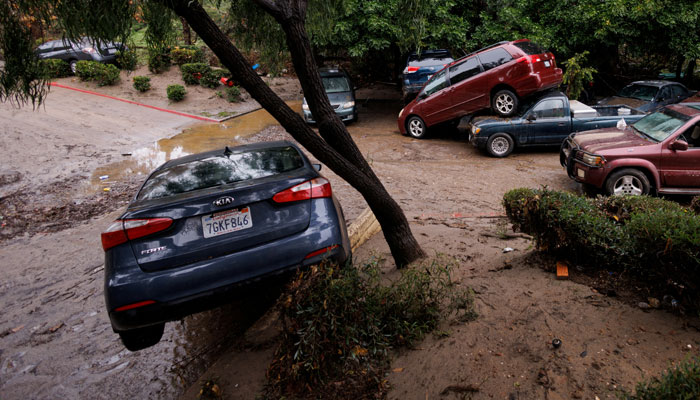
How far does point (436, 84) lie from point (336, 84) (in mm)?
4517

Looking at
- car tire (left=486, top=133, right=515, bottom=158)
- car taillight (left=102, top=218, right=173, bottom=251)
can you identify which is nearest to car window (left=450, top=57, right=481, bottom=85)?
car tire (left=486, top=133, right=515, bottom=158)

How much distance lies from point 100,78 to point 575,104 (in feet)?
60.6

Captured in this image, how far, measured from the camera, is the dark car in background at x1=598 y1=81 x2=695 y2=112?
42.1ft

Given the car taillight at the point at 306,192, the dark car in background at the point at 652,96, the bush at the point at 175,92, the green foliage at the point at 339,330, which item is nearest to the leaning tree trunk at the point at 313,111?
the car taillight at the point at 306,192

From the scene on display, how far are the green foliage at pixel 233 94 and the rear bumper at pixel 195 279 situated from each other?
51.6ft

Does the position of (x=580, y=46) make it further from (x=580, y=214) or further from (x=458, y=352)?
(x=458, y=352)

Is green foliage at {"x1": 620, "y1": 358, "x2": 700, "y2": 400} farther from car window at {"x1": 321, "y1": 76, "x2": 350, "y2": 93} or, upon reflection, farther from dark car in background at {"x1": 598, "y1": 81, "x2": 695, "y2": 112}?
car window at {"x1": 321, "y1": 76, "x2": 350, "y2": 93}

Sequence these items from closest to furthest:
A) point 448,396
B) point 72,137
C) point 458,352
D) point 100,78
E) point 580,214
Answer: point 448,396 < point 458,352 < point 580,214 < point 72,137 < point 100,78

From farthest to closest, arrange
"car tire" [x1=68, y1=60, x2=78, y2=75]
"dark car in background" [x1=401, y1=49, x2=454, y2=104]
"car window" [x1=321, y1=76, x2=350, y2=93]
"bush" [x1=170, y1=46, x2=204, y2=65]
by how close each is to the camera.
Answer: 1. "bush" [x1=170, y1=46, x2=204, y2=65]
2. "car tire" [x1=68, y1=60, x2=78, y2=75]
3. "car window" [x1=321, y1=76, x2=350, y2=93]
4. "dark car in background" [x1=401, y1=49, x2=454, y2=104]

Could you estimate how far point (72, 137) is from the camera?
12500mm

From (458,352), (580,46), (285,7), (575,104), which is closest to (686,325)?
(458,352)

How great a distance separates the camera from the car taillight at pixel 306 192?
339 cm

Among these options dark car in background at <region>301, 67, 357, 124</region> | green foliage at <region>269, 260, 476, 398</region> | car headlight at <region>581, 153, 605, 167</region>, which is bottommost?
green foliage at <region>269, 260, 476, 398</region>

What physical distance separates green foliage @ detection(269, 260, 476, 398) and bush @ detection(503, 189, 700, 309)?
120cm
